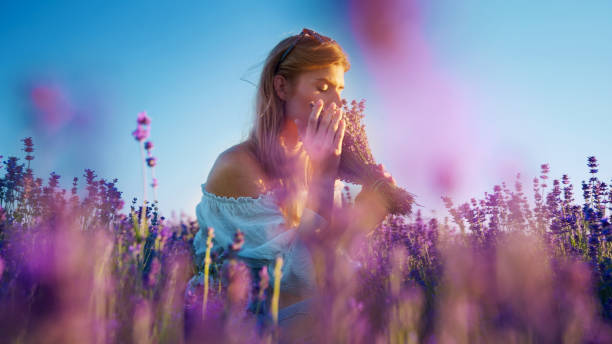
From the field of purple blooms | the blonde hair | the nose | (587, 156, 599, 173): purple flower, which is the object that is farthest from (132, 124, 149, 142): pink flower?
(587, 156, 599, 173): purple flower

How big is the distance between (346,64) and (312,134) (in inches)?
39.1

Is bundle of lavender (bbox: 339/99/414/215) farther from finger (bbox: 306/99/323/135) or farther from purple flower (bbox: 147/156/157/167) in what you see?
purple flower (bbox: 147/156/157/167)

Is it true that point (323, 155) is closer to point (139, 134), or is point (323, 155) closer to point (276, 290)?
point (139, 134)

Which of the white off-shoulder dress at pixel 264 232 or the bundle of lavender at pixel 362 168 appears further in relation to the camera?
the bundle of lavender at pixel 362 168

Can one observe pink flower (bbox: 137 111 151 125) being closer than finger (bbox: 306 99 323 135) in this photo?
Yes

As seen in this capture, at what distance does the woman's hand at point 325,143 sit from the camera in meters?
2.03

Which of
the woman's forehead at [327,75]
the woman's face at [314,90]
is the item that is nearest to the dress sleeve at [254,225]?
the woman's face at [314,90]

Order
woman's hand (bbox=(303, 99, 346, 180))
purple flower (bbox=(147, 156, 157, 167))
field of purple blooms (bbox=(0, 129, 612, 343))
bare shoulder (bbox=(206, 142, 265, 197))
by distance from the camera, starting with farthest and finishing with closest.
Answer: bare shoulder (bbox=(206, 142, 265, 197)) → woman's hand (bbox=(303, 99, 346, 180)) → purple flower (bbox=(147, 156, 157, 167)) → field of purple blooms (bbox=(0, 129, 612, 343))

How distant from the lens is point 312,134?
2107 mm

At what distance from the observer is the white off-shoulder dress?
1813 millimetres

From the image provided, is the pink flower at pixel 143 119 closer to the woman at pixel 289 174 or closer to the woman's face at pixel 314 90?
the woman at pixel 289 174

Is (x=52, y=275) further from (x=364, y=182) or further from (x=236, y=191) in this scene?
(x=364, y=182)

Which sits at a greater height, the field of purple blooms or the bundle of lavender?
the bundle of lavender

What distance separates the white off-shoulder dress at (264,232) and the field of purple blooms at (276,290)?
3.5 inches
